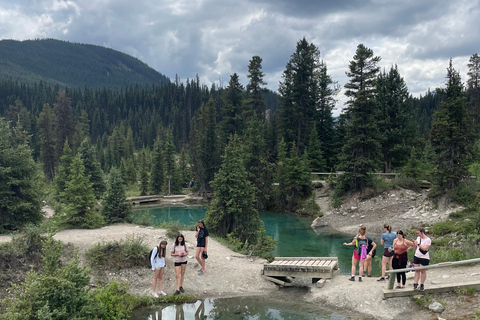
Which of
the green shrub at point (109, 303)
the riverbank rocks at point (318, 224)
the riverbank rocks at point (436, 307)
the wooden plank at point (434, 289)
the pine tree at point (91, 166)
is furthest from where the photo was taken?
the pine tree at point (91, 166)

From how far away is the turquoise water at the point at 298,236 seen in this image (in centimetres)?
2180

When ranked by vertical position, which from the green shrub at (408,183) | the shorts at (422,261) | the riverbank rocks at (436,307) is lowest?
the riverbank rocks at (436,307)

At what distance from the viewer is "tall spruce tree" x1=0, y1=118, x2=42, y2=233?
691 inches

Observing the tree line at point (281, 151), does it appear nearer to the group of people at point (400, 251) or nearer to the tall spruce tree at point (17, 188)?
the tall spruce tree at point (17, 188)

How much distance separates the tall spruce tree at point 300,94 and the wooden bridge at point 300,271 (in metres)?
35.6

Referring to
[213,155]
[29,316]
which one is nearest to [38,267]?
[29,316]

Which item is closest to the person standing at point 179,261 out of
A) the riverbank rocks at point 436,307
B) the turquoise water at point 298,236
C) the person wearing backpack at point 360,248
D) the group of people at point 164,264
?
the group of people at point 164,264

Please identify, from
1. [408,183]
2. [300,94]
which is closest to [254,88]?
[300,94]

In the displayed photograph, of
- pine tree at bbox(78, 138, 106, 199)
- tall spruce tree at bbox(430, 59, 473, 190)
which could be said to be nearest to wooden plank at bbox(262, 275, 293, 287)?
tall spruce tree at bbox(430, 59, 473, 190)

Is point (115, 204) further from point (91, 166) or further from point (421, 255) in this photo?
point (91, 166)

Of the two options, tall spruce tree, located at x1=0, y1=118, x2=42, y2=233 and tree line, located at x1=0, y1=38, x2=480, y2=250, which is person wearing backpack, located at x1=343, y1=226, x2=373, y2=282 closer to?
tree line, located at x1=0, y1=38, x2=480, y2=250

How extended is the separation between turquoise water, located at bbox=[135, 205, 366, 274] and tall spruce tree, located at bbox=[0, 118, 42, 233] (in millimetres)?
6561

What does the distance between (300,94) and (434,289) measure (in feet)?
137

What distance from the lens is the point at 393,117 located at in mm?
38500
